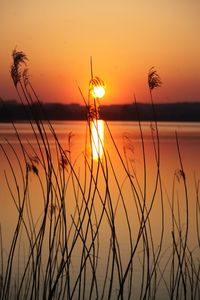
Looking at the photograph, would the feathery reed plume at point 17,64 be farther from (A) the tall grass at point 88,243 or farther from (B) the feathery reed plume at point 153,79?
(B) the feathery reed plume at point 153,79

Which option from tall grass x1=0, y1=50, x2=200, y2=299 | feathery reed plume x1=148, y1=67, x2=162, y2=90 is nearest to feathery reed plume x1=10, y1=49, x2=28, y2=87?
tall grass x1=0, y1=50, x2=200, y2=299

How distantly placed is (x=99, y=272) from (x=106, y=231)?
1059mm

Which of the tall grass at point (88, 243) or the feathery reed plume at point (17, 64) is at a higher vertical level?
the feathery reed plume at point (17, 64)

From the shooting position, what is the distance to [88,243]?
400cm

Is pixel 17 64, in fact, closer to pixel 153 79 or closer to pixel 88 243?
pixel 153 79

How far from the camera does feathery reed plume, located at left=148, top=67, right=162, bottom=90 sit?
1660 millimetres

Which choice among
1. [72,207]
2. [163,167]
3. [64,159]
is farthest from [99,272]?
[163,167]

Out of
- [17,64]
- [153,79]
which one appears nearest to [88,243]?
[153,79]

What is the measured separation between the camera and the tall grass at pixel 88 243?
171 centimetres

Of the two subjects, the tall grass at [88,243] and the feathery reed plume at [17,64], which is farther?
the tall grass at [88,243]

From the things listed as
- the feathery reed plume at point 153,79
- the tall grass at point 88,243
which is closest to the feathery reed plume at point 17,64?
the tall grass at point 88,243

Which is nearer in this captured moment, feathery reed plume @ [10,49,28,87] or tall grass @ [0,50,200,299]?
feathery reed plume @ [10,49,28,87]

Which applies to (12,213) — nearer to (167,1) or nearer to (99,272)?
(99,272)

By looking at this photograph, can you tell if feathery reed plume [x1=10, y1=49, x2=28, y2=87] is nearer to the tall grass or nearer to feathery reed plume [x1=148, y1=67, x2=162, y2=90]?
the tall grass
